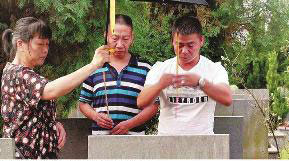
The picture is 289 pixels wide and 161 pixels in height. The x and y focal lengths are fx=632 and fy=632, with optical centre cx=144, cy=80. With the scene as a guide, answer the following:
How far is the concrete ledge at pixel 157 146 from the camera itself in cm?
343

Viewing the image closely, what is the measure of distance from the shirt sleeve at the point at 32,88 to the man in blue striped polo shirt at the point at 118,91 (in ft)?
2.74

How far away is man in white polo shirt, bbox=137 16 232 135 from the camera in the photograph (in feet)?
12.6

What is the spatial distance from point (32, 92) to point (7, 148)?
0.33 meters

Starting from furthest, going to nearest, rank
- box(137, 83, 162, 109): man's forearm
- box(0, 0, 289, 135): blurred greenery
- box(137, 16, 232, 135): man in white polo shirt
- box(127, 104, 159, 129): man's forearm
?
box(0, 0, 289, 135): blurred greenery → box(127, 104, 159, 129): man's forearm → box(137, 16, 232, 135): man in white polo shirt → box(137, 83, 162, 109): man's forearm

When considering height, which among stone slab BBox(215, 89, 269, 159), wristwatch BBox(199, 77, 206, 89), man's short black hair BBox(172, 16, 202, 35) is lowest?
stone slab BBox(215, 89, 269, 159)

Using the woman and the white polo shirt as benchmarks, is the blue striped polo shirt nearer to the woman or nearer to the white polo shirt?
the white polo shirt

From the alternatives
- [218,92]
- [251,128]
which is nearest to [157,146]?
[218,92]

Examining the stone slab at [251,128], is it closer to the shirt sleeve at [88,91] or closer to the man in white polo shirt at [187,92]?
the shirt sleeve at [88,91]

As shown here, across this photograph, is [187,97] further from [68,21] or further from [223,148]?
[68,21]

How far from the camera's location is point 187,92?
389 centimetres

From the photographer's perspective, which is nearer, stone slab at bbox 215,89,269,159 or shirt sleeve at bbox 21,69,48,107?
shirt sleeve at bbox 21,69,48,107

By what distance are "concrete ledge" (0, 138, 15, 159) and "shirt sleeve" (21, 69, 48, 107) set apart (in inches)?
9.6

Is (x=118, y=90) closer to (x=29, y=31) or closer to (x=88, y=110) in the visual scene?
(x=88, y=110)

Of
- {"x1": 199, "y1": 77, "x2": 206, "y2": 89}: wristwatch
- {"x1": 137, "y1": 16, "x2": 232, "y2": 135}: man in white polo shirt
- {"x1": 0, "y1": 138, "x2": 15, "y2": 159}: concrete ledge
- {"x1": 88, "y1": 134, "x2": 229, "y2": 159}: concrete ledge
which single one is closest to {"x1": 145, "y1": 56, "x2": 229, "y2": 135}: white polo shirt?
{"x1": 137, "y1": 16, "x2": 232, "y2": 135}: man in white polo shirt
